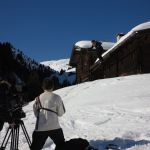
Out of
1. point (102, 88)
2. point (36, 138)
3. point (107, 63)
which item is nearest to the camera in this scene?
point (36, 138)

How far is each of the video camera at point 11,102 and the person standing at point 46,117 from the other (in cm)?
53

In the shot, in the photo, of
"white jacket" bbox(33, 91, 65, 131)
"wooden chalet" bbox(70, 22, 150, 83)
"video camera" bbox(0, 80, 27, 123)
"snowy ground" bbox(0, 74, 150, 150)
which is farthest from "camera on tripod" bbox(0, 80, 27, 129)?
"wooden chalet" bbox(70, 22, 150, 83)

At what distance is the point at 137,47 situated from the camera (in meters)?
27.9

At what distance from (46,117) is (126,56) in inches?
920

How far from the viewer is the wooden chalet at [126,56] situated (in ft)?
90.2

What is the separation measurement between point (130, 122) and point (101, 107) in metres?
3.19

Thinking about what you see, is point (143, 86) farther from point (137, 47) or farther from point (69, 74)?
point (69, 74)

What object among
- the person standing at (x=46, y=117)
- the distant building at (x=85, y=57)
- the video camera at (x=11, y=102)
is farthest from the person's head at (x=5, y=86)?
the distant building at (x=85, y=57)

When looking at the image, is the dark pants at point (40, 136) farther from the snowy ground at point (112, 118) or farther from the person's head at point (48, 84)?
the snowy ground at point (112, 118)

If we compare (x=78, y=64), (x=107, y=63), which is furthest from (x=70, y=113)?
(x=78, y=64)

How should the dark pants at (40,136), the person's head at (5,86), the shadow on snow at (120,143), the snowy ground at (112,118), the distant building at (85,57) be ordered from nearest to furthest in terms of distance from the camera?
the dark pants at (40,136) → the shadow on snow at (120,143) → the person's head at (5,86) → the snowy ground at (112,118) → the distant building at (85,57)

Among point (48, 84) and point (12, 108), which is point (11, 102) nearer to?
point (12, 108)

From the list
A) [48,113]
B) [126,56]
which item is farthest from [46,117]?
[126,56]

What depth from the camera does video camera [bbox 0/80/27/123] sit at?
26.4ft
